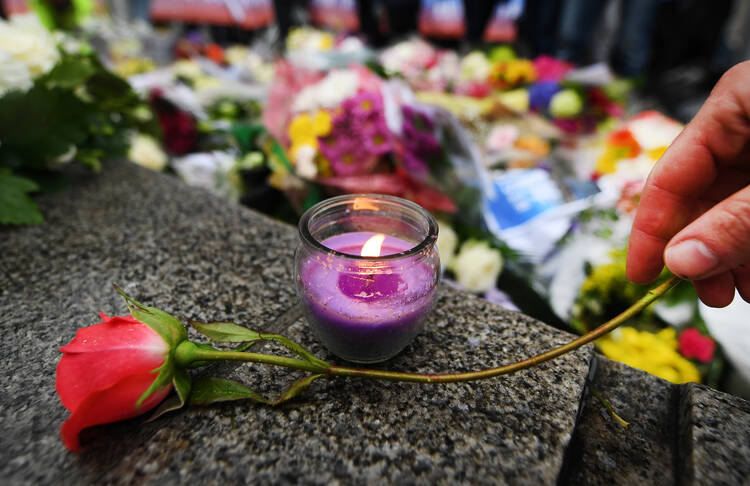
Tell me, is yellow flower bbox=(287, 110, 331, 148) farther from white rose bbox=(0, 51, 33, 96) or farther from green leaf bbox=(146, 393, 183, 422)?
green leaf bbox=(146, 393, 183, 422)

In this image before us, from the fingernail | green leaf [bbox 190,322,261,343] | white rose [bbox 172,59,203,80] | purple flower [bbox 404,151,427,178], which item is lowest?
white rose [bbox 172,59,203,80]

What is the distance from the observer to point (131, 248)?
1073 millimetres

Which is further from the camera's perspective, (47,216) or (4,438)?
(47,216)

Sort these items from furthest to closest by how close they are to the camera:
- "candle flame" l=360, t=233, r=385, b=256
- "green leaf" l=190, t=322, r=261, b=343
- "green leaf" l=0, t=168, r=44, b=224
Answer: "green leaf" l=0, t=168, r=44, b=224
"candle flame" l=360, t=233, r=385, b=256
"green leaf" l=190, t=322, r=261, b=343

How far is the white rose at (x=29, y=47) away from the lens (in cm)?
125

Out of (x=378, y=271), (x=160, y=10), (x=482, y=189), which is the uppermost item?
(x=378, y=271)

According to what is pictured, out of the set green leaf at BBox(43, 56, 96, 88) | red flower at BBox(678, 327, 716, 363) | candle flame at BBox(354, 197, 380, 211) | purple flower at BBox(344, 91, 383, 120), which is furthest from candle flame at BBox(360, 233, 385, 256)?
green leaf at BBox(43, 56, 96, 88)

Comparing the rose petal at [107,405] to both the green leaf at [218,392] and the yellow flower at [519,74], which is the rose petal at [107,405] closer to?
the green leaf at [218,392]

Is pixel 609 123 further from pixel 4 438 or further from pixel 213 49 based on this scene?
pixel 213 49

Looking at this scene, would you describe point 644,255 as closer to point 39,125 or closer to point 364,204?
point 364,204

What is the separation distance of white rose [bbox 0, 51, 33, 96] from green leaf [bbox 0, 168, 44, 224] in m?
0.27

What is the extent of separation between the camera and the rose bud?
538mm

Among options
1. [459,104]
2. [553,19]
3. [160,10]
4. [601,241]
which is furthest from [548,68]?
[160,10]

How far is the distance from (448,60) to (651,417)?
3446 millimetres
